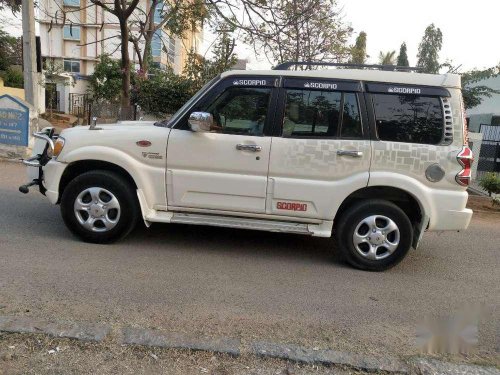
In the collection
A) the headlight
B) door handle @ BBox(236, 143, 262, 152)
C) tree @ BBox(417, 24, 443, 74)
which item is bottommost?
the headlight

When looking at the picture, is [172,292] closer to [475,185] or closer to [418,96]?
[418,96]

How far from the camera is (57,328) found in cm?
311

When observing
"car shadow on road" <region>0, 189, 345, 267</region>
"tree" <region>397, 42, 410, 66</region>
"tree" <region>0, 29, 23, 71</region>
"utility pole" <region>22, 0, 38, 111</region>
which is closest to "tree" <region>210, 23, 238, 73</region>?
"utility pole" <region>22, 0, 38, 111</region>

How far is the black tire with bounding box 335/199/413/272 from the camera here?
15.2 ft

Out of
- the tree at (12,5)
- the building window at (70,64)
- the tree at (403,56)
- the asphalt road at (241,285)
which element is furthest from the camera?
the tree at (403,56)

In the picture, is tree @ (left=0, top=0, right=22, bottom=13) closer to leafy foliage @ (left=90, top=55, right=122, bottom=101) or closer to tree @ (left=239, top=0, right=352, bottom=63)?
leafy foliage @ (left=90, top=55, right=122, bottom=101)

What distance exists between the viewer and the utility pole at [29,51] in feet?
34.8

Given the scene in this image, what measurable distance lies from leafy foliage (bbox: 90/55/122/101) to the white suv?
14.8 m

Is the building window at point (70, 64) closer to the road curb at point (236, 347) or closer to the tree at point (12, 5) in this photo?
the tree at point (12, 5)

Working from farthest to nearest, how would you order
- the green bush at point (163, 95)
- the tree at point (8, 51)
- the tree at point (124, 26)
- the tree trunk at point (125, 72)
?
the tree at point (8, 51) < the green bush at point (163, 95) < the tree trunk at point (125, 72) < the tree at point (124, 26)

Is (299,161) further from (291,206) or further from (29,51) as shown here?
(29,51)

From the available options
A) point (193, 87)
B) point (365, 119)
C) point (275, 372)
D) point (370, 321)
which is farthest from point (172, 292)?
point (193, 87)

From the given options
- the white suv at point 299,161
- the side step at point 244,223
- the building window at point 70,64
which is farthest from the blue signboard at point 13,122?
the building window at point 70,64

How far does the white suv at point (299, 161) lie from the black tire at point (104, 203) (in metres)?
0.01
